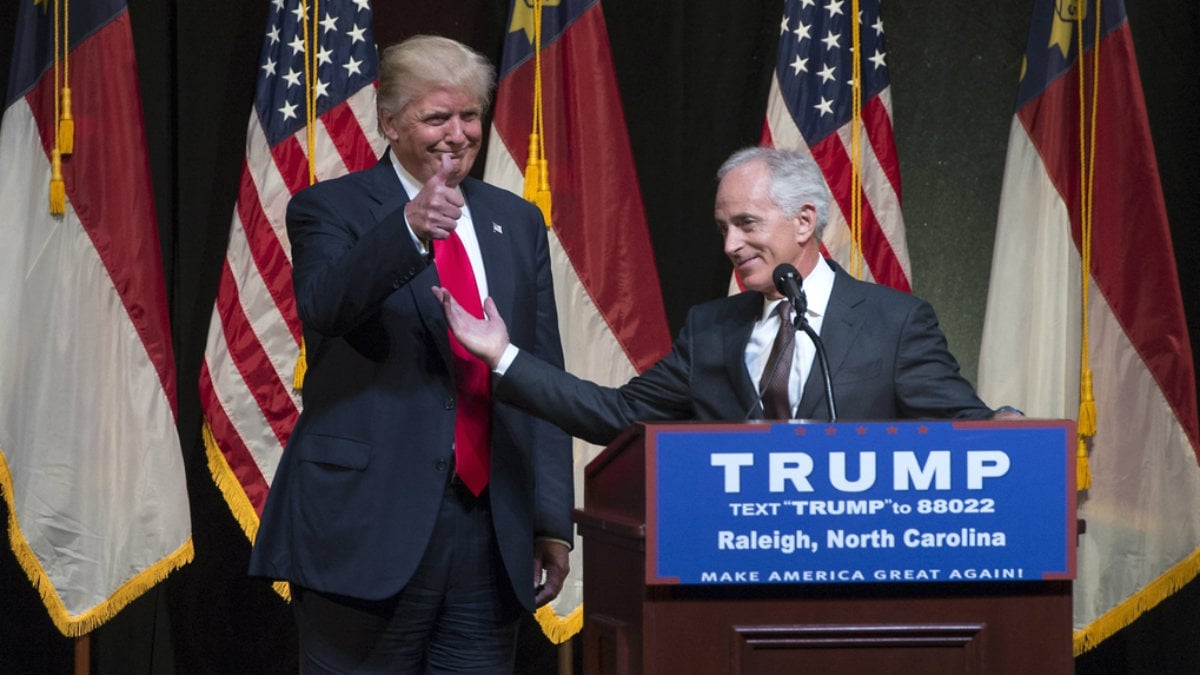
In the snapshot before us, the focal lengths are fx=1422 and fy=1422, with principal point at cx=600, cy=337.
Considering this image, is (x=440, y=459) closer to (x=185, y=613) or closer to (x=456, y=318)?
(x=456, y=318)

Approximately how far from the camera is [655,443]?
1708 mm

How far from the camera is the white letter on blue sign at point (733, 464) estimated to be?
1705mm

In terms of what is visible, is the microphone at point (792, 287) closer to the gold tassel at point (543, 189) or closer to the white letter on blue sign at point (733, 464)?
the white letter on blue sign at point (733, 464)

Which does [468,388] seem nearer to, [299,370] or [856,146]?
[299,370]

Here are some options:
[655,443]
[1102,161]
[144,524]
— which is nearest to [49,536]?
[144,524]

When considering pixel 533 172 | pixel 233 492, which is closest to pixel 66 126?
pixel 233 492

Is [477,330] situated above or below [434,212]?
below

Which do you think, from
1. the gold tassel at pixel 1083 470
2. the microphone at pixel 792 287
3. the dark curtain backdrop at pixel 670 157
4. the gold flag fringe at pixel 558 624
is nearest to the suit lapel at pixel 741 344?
the microphone at pixel 792 287

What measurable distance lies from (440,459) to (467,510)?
0.11 m

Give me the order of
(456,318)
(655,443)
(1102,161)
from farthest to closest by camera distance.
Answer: (1102,161) < (456,318) < (655,443)

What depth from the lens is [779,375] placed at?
7.47 ft

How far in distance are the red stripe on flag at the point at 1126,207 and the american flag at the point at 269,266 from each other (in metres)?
1.88

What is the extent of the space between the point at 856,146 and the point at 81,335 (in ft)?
6.91

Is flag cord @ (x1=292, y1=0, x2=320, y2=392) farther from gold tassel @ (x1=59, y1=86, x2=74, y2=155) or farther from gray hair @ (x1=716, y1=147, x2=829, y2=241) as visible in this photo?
gray hair @ (x1=716, y1=147, x2=829, y2=241)
